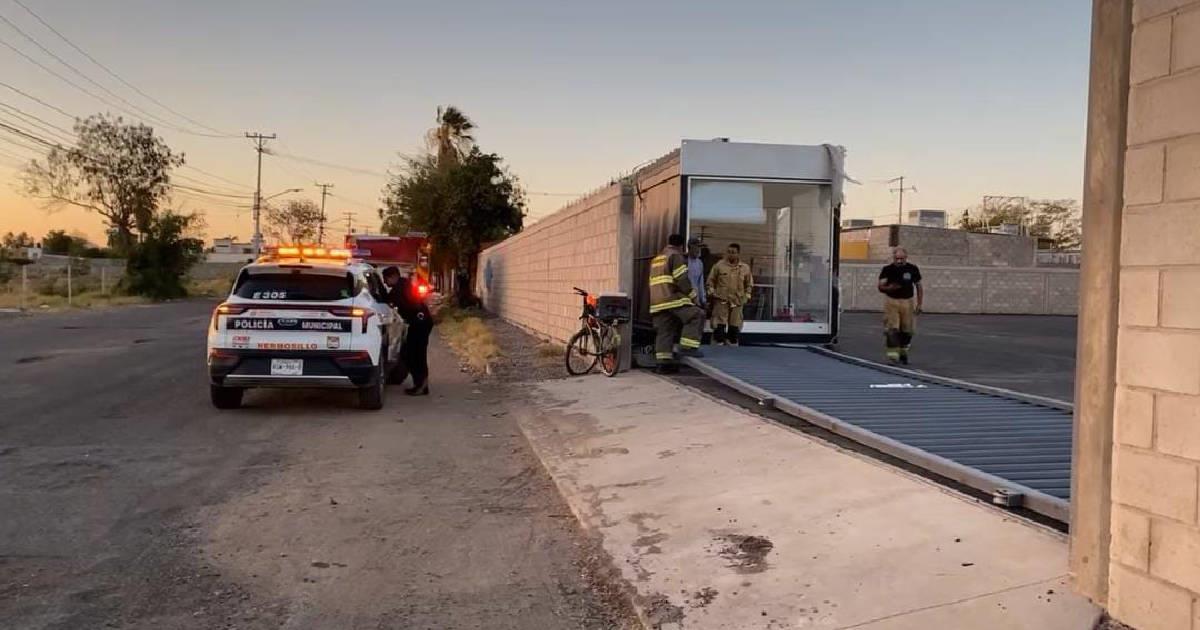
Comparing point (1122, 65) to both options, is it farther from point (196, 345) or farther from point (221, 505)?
point (196, 345)

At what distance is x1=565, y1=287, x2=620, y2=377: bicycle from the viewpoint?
12.7 meters

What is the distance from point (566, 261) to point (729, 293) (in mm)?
5183

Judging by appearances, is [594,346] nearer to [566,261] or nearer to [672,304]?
[672,304]

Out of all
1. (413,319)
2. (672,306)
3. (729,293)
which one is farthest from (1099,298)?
(729,293)

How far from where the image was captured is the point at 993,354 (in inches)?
729

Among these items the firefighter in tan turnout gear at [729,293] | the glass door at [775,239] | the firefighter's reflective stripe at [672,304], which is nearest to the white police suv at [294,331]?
the firefighter's reflective stripe at [672,304]

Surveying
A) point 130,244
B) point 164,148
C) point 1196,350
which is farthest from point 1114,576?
point 164,148

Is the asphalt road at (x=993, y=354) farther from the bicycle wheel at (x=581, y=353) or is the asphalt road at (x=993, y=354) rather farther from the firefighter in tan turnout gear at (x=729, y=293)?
the bicycle wheel at (x=581, y=353)

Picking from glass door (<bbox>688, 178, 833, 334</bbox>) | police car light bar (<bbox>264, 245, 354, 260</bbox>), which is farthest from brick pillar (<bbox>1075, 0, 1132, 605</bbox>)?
glass door (<bbox>688, 178, 833, 334</bbox>)

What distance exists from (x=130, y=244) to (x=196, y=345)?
36.7 m

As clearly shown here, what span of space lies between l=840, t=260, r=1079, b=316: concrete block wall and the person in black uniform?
3385cm

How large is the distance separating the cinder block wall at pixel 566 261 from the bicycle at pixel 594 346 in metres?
0.84

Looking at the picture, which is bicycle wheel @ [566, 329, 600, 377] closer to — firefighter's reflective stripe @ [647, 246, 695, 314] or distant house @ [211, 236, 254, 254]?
firefighter's reflective stripe @ [647, 246, 695, 314]

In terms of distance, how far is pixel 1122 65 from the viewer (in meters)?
3.98
